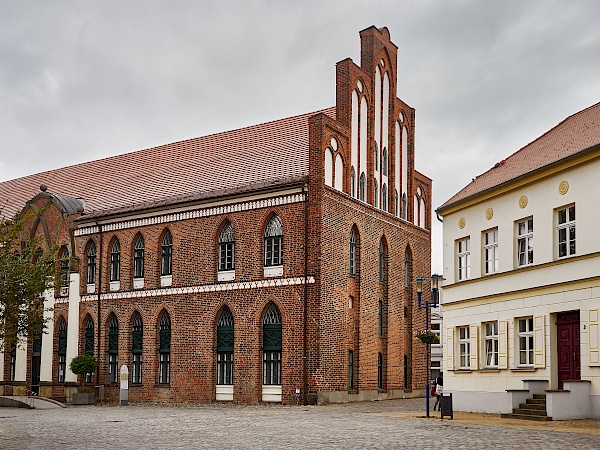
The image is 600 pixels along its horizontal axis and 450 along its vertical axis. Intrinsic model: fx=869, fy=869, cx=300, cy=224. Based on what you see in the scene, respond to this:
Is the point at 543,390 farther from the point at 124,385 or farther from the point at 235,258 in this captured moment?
the point at 124,385

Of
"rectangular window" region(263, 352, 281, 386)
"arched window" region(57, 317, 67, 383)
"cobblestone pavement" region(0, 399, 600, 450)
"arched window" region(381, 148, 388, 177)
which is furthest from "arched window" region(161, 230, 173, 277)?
"cobblestone pavement" region(0, 399, 600, 450)

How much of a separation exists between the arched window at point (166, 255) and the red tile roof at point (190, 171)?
5.10 ft

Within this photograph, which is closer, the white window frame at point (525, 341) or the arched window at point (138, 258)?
the white window frame at point (525, 341)

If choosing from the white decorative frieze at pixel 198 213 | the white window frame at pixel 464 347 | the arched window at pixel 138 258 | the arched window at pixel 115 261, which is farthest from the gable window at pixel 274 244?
the arched window at pixel 115 261

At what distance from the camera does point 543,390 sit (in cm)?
2430

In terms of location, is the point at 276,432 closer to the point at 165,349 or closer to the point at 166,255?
the point at 165,349

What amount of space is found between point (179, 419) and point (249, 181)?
13226 mm

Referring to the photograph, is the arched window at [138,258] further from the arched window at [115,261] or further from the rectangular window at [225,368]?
the rectangular window at [225,368]

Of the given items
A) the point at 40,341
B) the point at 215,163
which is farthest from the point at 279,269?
the point at 40,341

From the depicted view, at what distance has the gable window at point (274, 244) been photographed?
33750 mm

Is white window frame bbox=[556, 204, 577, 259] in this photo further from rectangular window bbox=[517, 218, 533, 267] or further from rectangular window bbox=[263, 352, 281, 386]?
rectangular window bbox=[263, 352, 281, 386]

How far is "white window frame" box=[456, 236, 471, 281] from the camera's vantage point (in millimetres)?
29109

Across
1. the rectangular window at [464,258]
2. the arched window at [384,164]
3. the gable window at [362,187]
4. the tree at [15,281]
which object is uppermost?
the arched window at [384,164]

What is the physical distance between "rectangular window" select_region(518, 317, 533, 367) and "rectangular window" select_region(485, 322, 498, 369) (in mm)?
1205
